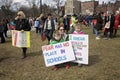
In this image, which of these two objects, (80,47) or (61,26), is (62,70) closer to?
(80,47)

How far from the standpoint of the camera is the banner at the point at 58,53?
25.8ft

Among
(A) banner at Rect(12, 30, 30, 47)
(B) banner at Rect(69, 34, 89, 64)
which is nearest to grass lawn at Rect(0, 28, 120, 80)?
(B) banner at Rect(69, 34, 89, 64)

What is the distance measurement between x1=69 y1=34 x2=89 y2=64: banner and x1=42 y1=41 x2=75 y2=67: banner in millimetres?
221

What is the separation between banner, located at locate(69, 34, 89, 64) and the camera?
8000 millimetres

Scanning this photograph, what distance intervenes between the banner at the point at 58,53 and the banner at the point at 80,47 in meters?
0.22

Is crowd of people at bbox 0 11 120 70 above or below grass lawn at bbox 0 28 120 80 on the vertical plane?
above

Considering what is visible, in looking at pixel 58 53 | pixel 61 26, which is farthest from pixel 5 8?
pixel 58 53

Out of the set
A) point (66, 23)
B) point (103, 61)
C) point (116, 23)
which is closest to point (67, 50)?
point (103, 61)

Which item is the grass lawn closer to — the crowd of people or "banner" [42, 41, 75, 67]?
"banner" [42, 41, 75, 67]

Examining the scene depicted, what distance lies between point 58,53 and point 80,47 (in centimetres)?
78

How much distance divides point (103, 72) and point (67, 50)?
1399 millimetres

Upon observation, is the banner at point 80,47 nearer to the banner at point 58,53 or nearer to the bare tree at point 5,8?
the banner at point 58,53

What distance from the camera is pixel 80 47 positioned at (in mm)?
8055

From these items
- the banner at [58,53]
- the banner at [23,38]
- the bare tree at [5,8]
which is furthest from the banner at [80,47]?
the bare tree at [5,8]
